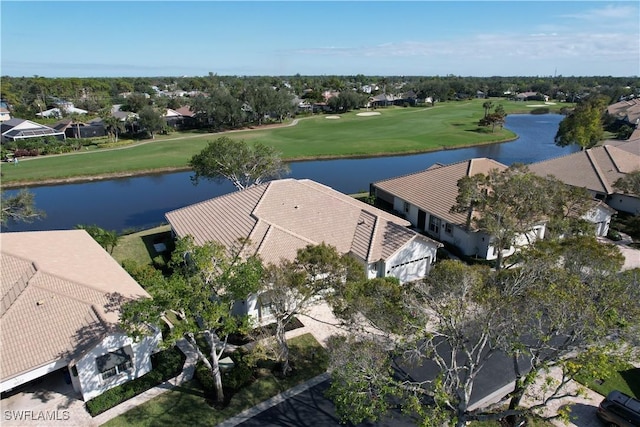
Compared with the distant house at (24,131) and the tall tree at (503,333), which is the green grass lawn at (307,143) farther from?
the tall tree at (503,333)

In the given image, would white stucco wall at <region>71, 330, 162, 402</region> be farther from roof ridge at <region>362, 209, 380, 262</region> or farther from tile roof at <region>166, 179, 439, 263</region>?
roof ridge at <region>362, 209, 380, 262</region>

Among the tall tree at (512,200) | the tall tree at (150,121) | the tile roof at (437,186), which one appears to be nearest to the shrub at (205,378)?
the tall tree at (512,200)

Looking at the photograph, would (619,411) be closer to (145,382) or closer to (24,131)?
(145,382)

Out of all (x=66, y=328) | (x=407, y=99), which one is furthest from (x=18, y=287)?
(x=407, y=99)

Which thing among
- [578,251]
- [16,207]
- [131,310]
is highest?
[578,251]

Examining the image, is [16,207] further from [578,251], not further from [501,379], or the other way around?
[578,251]

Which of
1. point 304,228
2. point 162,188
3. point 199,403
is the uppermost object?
point 304,228

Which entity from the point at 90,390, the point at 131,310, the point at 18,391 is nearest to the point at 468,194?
the point at 131,310
